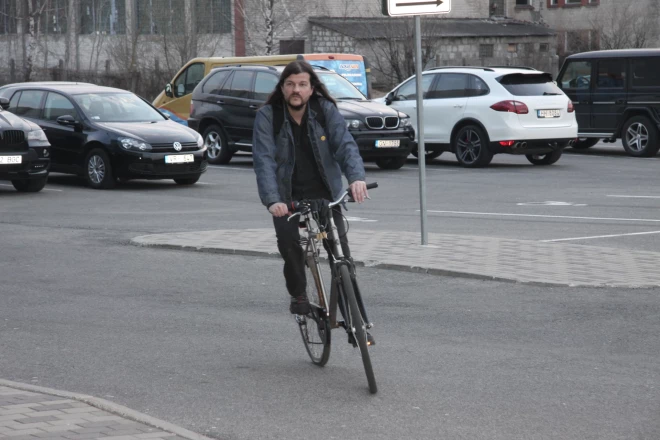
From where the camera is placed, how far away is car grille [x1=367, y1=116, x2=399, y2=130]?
22547 mm

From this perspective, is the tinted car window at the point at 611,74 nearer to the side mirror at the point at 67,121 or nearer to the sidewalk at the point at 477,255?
the side mirror at the point at 67,121

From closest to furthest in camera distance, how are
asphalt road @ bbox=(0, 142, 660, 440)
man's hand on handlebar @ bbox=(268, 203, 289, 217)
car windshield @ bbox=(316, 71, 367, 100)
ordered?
asphalt road @ bbox=(0, 142, 660, 440) → man's hand on handlebar @ bbox=(268, 203, 289, 217) → car windshield @ bbox=(316, 71, 367, 100)

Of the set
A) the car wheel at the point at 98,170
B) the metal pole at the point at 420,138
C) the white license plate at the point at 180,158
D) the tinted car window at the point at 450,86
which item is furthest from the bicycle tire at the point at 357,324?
the tinted car window at the point at 450,86

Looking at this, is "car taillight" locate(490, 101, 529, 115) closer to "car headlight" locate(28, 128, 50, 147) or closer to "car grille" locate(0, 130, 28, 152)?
"car headlight" locate(28, 128, 50, 147)

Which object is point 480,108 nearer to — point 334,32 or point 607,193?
point 607,193

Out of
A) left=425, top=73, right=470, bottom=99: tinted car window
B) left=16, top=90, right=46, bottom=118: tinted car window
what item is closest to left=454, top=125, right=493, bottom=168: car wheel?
left=425, top=73, right=470, bottom=99: tinted car window

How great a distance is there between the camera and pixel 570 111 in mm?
23656

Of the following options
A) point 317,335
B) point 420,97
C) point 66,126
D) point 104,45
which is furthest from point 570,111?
point 104,45

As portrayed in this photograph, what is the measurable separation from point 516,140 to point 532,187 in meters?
3.65

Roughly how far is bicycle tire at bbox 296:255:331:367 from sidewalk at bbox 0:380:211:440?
1.43 m

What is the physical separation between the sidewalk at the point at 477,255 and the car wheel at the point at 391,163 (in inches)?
405

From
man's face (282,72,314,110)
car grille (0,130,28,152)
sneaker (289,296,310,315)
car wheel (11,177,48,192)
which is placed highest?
man's face (282,72,314,110)

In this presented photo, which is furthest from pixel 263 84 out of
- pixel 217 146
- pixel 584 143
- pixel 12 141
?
pixel 584 143

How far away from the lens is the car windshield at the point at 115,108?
2058 cm
